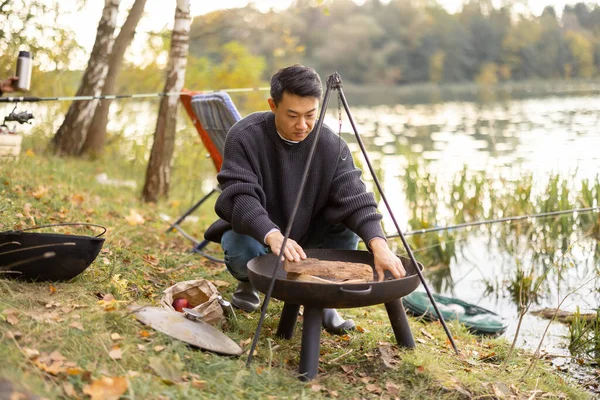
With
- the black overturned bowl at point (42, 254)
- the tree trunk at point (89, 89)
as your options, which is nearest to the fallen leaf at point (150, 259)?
the black overturned bowl at point (42, 254)

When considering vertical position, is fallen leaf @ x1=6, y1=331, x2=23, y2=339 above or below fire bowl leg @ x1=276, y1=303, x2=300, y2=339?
above

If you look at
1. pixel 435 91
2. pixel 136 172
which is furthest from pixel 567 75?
pixel 136 172

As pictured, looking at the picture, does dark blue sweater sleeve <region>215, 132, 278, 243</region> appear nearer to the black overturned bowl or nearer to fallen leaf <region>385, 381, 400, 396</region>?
the black overturned bowl

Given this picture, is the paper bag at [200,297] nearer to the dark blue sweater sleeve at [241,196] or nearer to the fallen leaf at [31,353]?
the dark blue sweater sleeve at [241,196]

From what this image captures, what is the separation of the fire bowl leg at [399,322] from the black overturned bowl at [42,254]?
1.43 m

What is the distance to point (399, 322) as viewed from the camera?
3.21 m

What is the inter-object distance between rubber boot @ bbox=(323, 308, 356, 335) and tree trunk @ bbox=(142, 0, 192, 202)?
10.9 feet

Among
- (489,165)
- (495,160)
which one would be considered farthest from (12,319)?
(495,160)

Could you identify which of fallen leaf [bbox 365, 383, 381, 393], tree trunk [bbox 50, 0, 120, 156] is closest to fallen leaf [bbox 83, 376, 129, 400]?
fallen leaf [bbox 365, 383, 381, 393]

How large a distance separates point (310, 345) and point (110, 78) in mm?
5915

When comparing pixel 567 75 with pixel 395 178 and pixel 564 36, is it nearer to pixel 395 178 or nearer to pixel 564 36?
pixel 564 36

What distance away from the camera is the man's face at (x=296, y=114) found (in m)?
3.12

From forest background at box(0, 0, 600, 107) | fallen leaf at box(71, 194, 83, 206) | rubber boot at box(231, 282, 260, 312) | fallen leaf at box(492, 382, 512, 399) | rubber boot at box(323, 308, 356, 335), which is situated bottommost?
fallen leaf at box(492, 382, 512, 399)

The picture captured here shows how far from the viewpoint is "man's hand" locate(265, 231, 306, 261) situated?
113 inches
